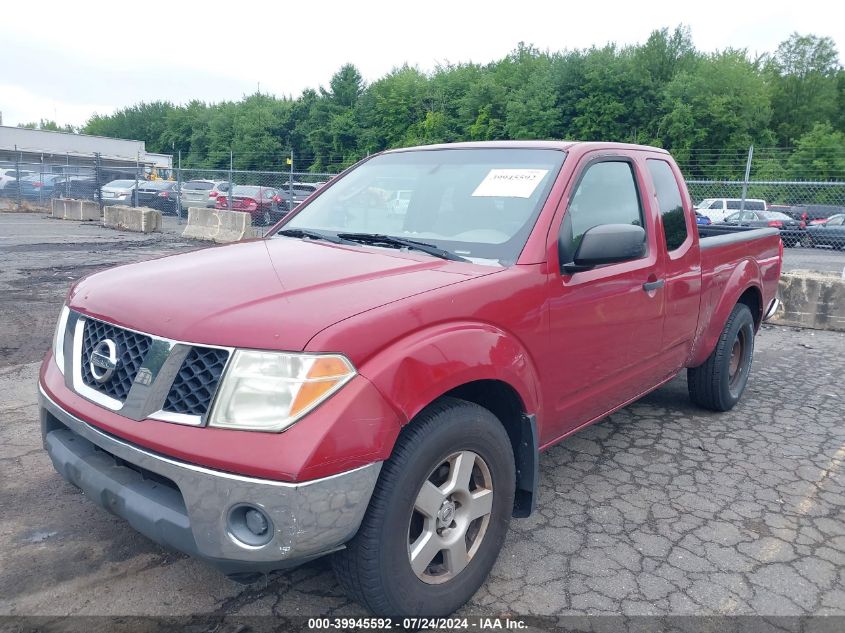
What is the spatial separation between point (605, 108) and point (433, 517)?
44659mm

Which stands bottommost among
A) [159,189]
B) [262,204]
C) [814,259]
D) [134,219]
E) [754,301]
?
[814,259]

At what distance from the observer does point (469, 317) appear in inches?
96.7

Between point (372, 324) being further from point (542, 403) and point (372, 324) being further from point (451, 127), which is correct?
point (451, 127)

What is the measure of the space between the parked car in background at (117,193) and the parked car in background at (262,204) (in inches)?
304

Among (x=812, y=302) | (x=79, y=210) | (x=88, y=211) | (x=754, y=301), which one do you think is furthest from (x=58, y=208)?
(x=754, y=301)

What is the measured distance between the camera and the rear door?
296cm

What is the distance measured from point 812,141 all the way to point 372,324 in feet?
142

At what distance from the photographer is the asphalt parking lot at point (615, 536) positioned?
2.63m

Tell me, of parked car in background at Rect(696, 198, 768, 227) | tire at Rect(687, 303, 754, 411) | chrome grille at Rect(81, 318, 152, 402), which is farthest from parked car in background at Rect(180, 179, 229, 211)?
chrome grille at Rect(81, 318, 152, 402)

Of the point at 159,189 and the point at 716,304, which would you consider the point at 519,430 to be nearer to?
the point at 716,304

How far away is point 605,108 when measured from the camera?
4306cm

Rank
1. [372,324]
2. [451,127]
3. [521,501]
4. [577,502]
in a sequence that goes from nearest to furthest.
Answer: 1. [372,324]
2. [521,501]
3. [577,502]
4. [451,127]

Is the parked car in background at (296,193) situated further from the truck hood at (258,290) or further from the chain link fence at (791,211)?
the truck hood at (258,290)

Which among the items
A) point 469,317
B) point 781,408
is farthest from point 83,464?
point 781,408
